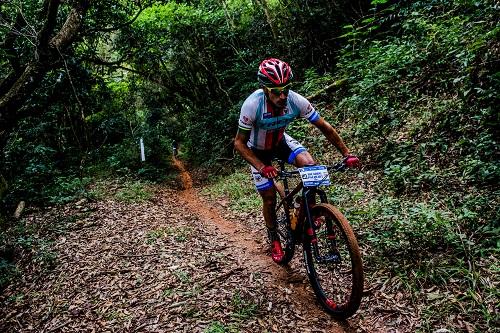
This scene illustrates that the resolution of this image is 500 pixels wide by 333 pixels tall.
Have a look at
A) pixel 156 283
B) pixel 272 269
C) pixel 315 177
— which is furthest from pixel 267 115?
pixel 156 283

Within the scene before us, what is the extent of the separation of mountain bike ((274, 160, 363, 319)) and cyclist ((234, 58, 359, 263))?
39 centimetres

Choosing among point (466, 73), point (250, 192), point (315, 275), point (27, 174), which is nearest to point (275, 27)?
point (250, 192)

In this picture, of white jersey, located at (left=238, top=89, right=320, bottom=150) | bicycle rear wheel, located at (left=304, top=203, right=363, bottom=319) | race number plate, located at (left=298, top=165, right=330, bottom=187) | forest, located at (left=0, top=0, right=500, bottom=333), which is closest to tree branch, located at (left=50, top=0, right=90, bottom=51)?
forest, located at (left=0, top=0, right=500, bottom=333)

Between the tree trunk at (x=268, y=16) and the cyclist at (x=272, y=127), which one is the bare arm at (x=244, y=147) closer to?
the cyclist at (x=272, y=127)

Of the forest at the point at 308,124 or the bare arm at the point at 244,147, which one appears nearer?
the forest at the point at 308,124

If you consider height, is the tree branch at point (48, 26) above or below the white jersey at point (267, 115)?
above

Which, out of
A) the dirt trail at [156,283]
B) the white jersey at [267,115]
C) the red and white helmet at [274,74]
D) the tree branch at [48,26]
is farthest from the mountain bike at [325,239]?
the tree branch at [48,26]

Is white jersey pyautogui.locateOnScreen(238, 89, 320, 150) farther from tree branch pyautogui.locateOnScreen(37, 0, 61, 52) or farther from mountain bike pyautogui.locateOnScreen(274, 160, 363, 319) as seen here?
tree branch pyautogui.locateOnScreen(37, 0, 61, 52)

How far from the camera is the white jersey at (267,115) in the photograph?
4527 millimetres

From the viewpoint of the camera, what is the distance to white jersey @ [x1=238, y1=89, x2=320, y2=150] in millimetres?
4527

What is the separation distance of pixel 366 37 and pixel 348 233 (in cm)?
1038

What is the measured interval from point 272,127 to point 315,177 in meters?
1.11

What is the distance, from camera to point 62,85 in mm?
12875

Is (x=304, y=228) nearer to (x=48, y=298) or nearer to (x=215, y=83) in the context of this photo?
(x=48, y=298)
